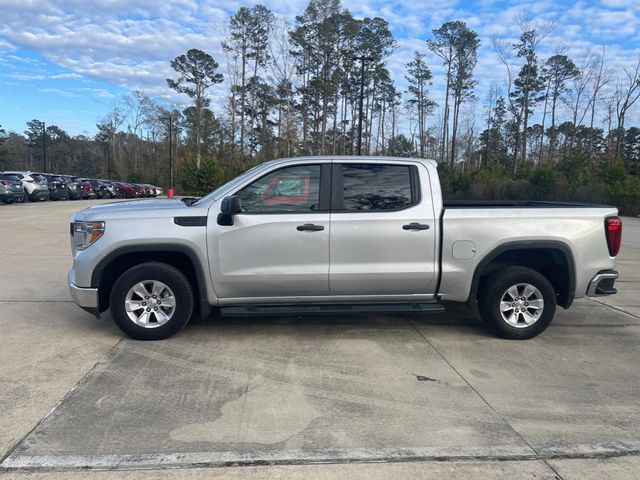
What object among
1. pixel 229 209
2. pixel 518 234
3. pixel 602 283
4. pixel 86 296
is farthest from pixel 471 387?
pixel 86 296

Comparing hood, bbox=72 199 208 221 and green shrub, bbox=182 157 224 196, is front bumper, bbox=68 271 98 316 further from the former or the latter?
green shrub, bbox=182 157 224 196

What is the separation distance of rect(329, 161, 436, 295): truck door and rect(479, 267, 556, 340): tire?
70 centimetres

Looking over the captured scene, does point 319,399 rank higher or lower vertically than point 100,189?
lower

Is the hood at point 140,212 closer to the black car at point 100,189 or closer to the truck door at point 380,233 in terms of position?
the truck door at point 380,233

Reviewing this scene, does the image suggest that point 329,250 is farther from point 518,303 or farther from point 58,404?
point 58,404

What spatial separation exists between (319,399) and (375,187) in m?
2.37

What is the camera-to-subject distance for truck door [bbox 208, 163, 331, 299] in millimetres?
→ 5227

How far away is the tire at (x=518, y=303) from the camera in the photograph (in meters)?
5.57

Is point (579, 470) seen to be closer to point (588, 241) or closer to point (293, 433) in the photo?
point (293, 433)

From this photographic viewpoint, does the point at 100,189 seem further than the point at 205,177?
Yes

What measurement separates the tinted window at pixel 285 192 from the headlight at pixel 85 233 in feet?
4.84

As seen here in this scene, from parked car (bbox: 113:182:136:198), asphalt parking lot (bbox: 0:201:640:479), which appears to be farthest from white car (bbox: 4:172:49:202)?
asphalt parking lot (bbox: 0:201:640:479)

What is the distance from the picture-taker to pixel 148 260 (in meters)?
5.45

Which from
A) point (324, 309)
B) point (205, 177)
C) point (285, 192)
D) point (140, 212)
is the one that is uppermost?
point (205, 177)
